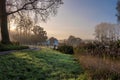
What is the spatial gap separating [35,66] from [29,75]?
2.04 meters

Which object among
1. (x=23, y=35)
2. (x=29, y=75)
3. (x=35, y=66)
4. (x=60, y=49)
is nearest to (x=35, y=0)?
(x=60, y=49)

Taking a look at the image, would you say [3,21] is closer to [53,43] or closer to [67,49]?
[67,49]

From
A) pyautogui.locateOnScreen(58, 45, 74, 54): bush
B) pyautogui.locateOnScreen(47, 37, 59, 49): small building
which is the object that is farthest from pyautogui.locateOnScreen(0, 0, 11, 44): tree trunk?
pyautogui.locateOnScreen(47, 37, 59, 49): small building

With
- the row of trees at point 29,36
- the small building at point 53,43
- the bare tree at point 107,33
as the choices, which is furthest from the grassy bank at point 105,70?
the row of trees at point 29,36

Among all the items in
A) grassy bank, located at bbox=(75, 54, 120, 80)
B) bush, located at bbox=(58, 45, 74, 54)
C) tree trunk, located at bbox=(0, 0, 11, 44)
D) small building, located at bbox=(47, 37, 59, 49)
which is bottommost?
grassy bank, located at bbox=(75, 54, 120, 80)

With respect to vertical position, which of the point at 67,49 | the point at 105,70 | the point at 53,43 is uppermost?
the point at 53,43

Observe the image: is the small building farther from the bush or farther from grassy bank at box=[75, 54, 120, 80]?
grassy bank at box=[75, 54, 120, 80]

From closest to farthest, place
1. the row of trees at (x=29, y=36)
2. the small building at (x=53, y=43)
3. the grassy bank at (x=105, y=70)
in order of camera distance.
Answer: the grassy bank at (x=105, y=70) → the small building at (x=53, y=43) → the row of trees at (x=29, y=36)

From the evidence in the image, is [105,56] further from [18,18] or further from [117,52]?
[18,18]

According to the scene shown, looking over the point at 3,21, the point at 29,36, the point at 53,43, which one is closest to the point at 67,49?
the point at 3,21

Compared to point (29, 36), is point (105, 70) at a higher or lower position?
lower

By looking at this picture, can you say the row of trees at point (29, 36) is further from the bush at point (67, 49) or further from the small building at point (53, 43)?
the bush at point (67, 49)

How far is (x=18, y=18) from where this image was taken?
29.5m

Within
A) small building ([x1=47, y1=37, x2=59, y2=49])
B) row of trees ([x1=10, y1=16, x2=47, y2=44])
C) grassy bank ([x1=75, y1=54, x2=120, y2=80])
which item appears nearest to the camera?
grassy bank ([x1=75, y1=54, x2=120, y2=80])
